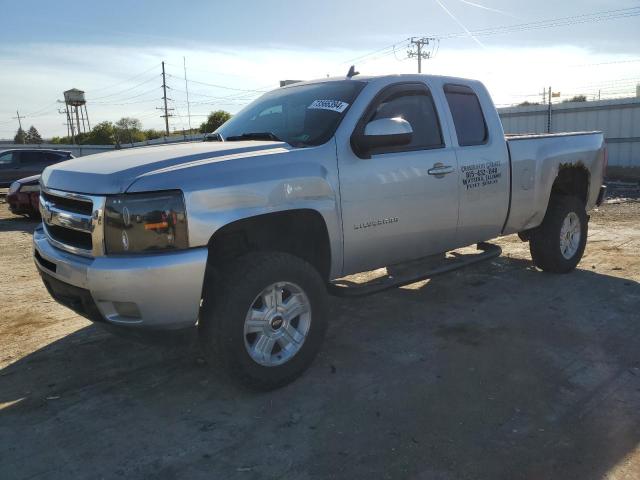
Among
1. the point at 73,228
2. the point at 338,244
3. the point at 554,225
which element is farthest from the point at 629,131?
the point at 73,228

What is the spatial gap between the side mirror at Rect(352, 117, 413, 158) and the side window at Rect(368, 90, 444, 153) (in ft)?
1.13

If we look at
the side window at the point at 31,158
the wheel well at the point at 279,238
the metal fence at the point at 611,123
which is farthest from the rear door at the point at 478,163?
the side window at the point at 31,158

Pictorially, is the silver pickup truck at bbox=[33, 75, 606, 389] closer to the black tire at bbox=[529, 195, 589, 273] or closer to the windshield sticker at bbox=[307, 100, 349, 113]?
the windshield sticker at bbox=[307, 100, 349, 113]

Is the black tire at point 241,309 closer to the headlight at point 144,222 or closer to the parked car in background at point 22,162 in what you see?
the headlight at point 144,222

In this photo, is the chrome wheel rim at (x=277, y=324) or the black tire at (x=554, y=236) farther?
the black tire at (x=554, y=236)

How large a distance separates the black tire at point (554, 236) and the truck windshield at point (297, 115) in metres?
2.93

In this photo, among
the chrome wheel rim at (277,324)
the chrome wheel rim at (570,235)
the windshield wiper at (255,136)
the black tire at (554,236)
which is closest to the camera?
the chrome wheel rim at (277,324)

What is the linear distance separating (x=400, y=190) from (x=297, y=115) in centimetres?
99

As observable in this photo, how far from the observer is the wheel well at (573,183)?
243 inches

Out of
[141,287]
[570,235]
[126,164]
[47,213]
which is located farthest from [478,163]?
[47,213]

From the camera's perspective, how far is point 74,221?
3273mm

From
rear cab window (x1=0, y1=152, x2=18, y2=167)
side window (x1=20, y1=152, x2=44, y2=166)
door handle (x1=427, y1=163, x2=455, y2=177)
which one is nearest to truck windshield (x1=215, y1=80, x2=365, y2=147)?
door handle (x1=427, y1=163, x2=455, y2=177)

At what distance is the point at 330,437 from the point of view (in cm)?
302

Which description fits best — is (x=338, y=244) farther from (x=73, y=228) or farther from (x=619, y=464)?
(x=619, y=464)
